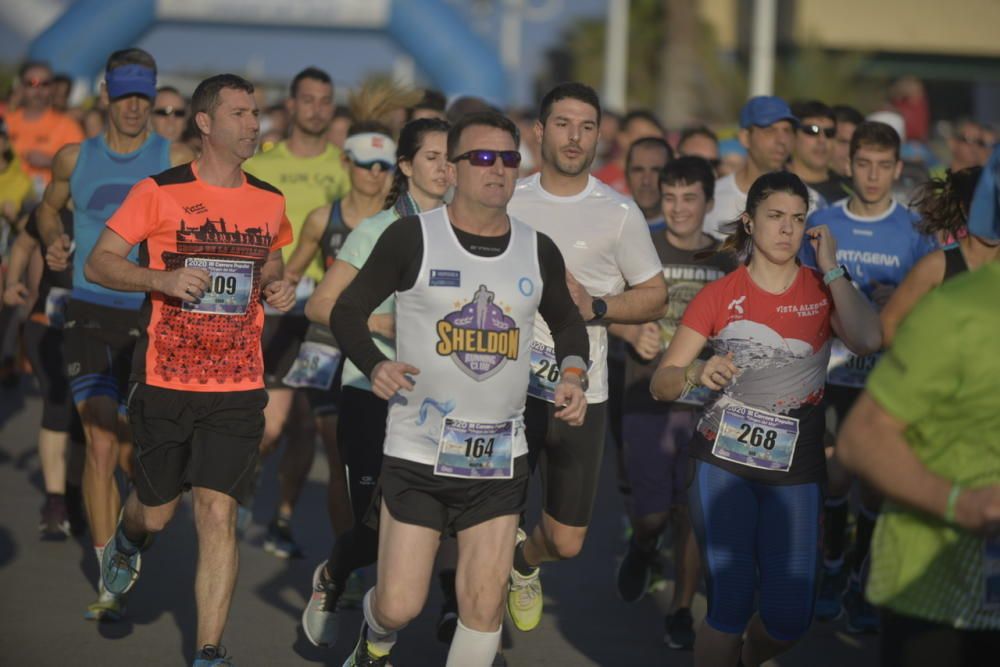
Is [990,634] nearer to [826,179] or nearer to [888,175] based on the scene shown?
[888,175]

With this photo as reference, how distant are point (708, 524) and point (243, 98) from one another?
8.39 feet

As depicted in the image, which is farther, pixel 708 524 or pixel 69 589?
pixel 69 589

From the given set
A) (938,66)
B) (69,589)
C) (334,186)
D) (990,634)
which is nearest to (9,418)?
(334,186)

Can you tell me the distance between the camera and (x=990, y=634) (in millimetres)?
3824

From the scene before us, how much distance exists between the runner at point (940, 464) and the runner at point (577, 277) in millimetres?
2815

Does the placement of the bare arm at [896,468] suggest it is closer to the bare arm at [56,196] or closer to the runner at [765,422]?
the runner at [765,422]

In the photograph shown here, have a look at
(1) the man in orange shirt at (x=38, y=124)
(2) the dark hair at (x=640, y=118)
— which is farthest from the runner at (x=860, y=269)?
(1) the man in orange shirt at (x=38, y=124)

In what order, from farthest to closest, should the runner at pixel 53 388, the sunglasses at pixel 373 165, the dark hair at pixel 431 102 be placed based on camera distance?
the dark hair at pixel 431 102 → the runner at pixel 53 388 → the sunglasses at pixel 373 165

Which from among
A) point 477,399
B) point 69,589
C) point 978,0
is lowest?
point 69,589

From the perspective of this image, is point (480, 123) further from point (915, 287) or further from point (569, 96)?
point (915, 287)

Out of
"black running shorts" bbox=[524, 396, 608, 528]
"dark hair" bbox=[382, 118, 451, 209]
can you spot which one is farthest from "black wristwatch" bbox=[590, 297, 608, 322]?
"dark hair" bbox=[382, 118, 451, 209]

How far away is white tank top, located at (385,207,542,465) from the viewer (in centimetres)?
533

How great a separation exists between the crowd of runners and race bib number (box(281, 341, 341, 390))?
1 cm

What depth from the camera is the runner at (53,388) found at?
8.91 meters
